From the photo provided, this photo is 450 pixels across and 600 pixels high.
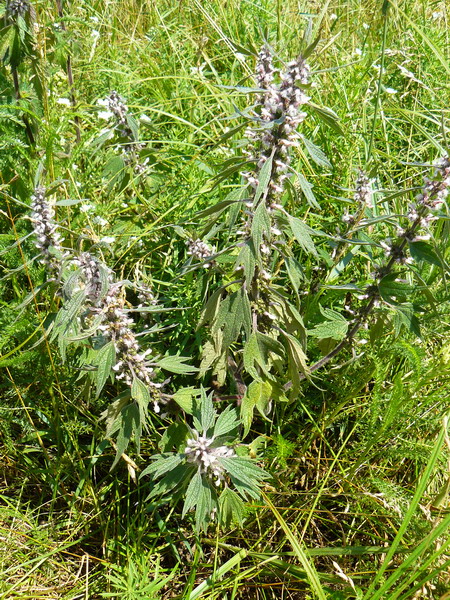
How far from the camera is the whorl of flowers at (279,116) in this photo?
3.99ft

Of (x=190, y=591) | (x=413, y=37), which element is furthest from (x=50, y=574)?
(x=413, y=37)

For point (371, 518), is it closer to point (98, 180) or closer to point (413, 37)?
point (98, 180)

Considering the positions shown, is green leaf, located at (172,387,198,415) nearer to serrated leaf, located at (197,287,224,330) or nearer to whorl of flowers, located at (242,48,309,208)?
serrated leaf, located at (197,287,224,330)

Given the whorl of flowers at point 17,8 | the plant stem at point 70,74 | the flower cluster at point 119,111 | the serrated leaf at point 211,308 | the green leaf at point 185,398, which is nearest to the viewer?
the serrated leaf at point 211,308

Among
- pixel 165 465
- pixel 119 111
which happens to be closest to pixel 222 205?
pixel 165 465

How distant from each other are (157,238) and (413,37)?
2.20 metres

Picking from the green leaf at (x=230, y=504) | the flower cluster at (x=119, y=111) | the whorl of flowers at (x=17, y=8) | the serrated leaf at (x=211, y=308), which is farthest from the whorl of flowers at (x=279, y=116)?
the whorl of flowers at (x=17, y=8)

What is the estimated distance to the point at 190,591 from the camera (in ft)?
5.49

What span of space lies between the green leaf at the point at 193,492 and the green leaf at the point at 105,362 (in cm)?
36

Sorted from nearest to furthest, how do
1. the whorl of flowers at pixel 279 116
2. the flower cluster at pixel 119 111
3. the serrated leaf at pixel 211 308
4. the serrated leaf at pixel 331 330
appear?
1. the whorl of flowers at pixel 279 116
2. the serrated leaf at pixel 211 308
3. the serrated leaf at pixel 331 330
4. the flower cluster at pixel 119 111

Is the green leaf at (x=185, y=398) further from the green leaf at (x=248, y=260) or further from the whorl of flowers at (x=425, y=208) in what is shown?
the whorl of flowers at (x=425, y=208)

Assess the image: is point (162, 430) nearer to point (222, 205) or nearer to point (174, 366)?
point (174, 366)

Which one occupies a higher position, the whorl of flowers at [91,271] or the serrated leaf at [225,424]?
the whorl of flowers at [91,271]

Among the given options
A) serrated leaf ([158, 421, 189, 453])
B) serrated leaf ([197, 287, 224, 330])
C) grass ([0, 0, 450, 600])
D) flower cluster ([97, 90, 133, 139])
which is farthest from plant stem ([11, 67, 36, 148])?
serrated leaf ([158, 421, 189, 453])
